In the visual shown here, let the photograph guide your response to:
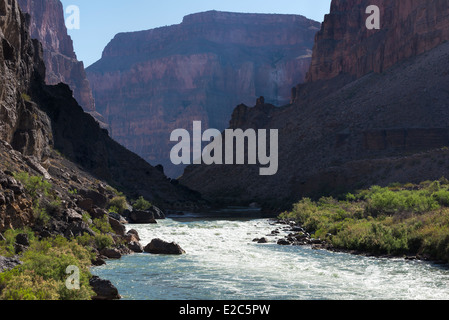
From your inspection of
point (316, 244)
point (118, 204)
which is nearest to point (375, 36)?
point (118, 204)

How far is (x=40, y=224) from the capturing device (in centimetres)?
2422

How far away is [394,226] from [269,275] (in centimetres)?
1147

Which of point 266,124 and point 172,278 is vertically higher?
point 266,124

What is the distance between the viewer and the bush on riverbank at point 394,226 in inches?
1049

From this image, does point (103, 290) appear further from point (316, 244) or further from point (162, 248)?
point (316, 244)

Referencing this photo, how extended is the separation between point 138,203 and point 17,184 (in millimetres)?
34971

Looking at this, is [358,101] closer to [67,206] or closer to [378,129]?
[378,129]

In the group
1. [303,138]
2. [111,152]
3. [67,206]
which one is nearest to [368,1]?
[303,138]

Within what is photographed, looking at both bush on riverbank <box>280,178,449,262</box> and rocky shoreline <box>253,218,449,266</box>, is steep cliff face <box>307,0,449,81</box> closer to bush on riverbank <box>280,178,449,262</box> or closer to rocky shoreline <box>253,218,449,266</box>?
bush on riverbank <box>280,178,449,262</box>

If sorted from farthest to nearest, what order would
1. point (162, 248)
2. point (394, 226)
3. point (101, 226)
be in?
point (394, 226)
point (101, 226)
point (162, 248)

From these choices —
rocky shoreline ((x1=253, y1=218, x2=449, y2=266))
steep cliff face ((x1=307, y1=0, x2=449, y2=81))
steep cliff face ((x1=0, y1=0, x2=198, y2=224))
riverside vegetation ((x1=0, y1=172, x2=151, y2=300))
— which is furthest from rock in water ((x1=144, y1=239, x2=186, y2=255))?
steep cliff face ((x1=307, y1=0, x2=449, y2=81))

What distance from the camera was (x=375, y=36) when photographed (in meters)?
113

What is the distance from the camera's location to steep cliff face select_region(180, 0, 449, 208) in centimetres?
6831

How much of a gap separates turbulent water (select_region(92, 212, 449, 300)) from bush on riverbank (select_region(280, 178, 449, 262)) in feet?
5.38
